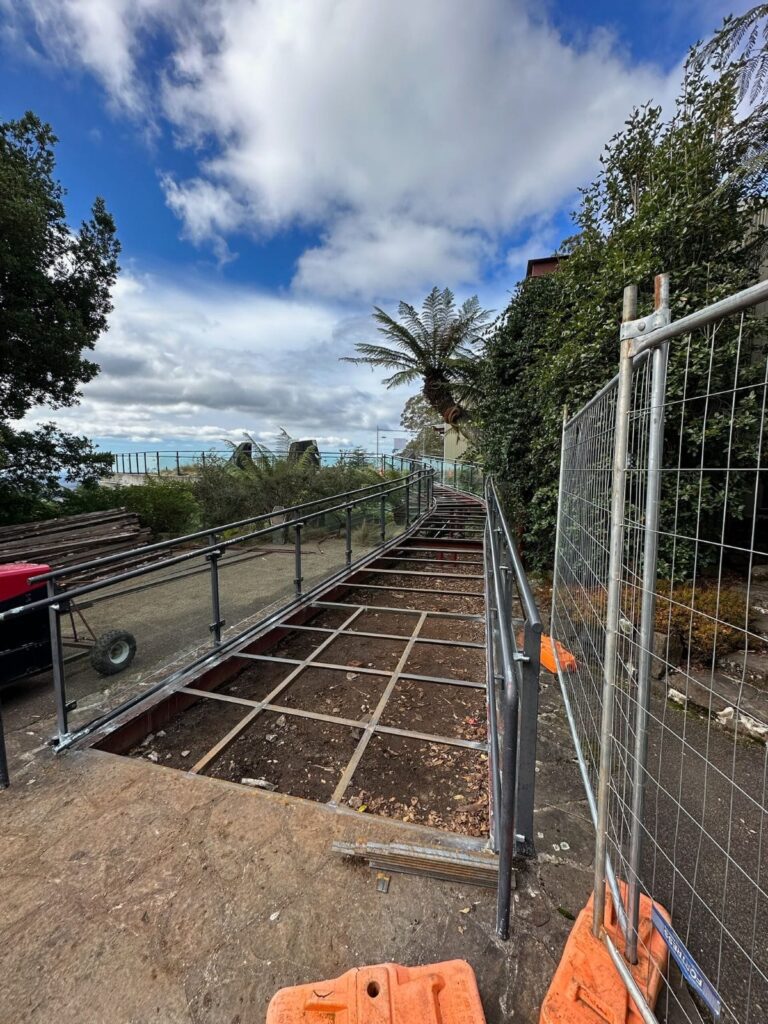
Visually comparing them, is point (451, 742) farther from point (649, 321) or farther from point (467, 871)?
point (649, 321)

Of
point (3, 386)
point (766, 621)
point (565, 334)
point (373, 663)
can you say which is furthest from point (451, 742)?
point (3, 386)

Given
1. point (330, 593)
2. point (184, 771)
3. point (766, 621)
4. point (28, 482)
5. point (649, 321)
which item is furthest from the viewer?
point (28, 482)

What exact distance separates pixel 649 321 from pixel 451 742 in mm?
2164

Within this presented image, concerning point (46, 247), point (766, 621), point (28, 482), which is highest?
point (46, 247)

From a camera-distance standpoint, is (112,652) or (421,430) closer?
(112,652)

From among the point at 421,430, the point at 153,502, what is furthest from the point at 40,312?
the point at 421,430

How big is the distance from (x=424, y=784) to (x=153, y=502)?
8.86m

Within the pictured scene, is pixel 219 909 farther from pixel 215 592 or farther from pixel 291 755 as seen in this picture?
pixel 215 592

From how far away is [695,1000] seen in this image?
1344 mm

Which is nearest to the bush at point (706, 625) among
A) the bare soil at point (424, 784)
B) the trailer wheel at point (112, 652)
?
the bare soil at point (424, 784)

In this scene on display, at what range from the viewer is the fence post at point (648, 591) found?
1189 millimetres

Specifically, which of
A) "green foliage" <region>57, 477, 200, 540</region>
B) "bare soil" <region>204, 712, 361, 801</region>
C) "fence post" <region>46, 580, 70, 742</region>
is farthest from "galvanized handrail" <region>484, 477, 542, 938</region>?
"green foliage" <region>57, 477, 200, 540</region>

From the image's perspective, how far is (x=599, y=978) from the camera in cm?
121

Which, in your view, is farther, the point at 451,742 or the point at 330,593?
the point at 330,593
